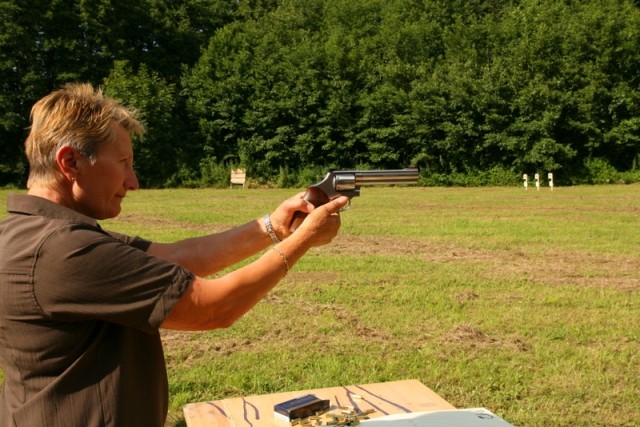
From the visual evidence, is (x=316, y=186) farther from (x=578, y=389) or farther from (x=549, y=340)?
(x=549, y=340)

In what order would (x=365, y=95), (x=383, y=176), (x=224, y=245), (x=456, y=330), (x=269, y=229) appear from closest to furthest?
(x=224, y=245) < (x=269, y=229) < (x=383, y=176) < (x=456, y=330) < (x=365, y=95)

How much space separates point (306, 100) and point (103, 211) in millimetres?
34021

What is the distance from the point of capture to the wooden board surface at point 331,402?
3600mm

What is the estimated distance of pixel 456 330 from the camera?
20.6ft

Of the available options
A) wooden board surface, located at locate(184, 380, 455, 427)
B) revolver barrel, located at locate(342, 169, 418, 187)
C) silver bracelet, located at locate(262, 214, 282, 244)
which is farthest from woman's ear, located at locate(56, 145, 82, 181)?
wooden board surface, located at locate(184, 380, 455, 427)

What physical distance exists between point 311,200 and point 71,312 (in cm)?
154

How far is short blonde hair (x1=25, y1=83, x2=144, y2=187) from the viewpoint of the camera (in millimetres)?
1961

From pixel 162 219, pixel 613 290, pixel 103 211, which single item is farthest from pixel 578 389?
pixel 162 219

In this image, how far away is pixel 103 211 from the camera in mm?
2131

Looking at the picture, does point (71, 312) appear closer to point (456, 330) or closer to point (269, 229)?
point (269, 229)

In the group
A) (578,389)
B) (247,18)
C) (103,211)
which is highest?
(247,18)

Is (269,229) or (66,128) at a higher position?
(66,128)

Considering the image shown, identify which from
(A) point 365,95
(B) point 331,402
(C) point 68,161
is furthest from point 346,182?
(A) point 365,95

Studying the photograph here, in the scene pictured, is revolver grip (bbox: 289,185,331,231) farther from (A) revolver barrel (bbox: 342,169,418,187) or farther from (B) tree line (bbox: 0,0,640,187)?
(B) tree line (bbox: 0,0,640,187)
